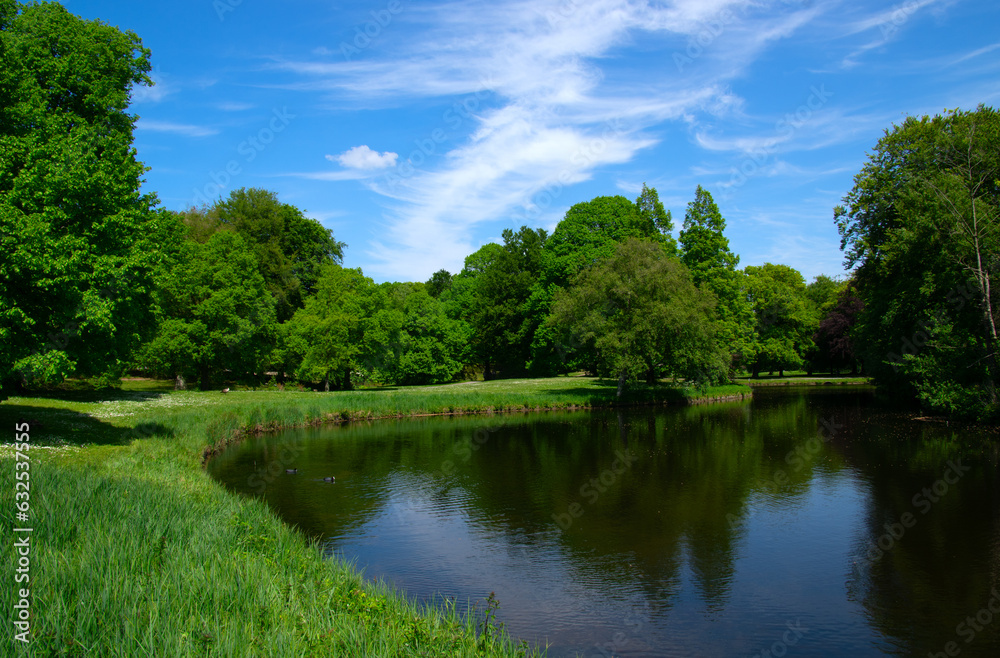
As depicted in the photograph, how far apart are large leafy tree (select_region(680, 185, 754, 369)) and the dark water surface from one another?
26033 mm

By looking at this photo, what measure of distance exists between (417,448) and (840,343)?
5698 cm

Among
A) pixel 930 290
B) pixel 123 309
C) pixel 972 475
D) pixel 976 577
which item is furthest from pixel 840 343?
pixel 123 309

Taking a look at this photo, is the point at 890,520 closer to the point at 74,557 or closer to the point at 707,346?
the point at 74,557

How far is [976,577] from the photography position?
459 inches

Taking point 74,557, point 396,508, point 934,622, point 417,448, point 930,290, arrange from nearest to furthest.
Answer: point 74,557 < point 934,622 < point 396,508 < point 417,448 < point 930,290

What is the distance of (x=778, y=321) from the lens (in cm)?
7081

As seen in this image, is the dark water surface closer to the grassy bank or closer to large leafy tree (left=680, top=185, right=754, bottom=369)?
the grassy bank

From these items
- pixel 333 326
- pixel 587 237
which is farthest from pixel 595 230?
pixel 333 326

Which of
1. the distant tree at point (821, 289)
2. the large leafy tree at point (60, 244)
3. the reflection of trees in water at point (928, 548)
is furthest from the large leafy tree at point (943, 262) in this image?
the distant tree at point (821, 289)

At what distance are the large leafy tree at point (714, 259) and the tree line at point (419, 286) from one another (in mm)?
197

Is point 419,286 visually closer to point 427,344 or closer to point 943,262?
point 427,344

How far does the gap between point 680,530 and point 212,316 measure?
125 feet

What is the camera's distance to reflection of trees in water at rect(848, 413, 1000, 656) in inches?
387

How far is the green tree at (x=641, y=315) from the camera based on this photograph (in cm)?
4169
